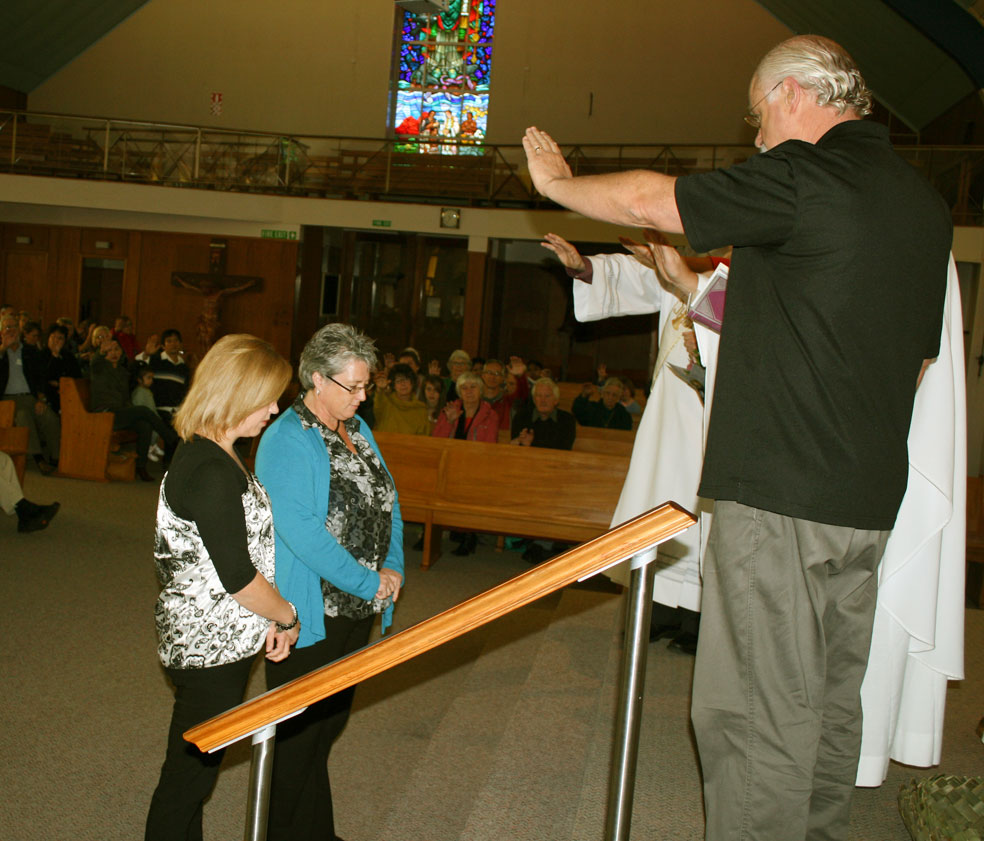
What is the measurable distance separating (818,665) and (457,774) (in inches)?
82.3

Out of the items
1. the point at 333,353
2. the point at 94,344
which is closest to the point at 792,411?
the point at 333,353

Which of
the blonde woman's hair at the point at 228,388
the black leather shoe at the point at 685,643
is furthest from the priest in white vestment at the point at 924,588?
the blonde woman's hair at the point at 228,388

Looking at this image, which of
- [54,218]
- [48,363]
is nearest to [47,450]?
[48,363]

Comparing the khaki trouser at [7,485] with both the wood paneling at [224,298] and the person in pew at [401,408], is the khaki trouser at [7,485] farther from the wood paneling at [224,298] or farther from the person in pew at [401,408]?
the wood paneling at [224,298]

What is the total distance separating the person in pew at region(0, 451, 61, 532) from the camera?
6.41m

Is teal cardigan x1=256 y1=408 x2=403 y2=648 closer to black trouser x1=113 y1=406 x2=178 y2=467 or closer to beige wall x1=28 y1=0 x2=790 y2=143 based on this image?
black trouser x1=113 y1=406 x2=178 y2=467

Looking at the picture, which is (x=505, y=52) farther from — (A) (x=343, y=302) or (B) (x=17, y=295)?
(B) (x=17, y=295)

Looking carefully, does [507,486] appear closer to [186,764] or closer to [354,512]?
[354,512]

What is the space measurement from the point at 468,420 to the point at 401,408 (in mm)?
600

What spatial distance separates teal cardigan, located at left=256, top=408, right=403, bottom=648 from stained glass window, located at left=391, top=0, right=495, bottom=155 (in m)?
16.6

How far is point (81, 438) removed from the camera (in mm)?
8852

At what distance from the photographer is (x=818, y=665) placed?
4.94 feet

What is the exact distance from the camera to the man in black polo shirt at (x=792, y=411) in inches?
57.0

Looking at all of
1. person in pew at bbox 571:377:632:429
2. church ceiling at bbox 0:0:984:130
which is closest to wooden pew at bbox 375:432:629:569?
person in pew at bbox 571:377:632:429
